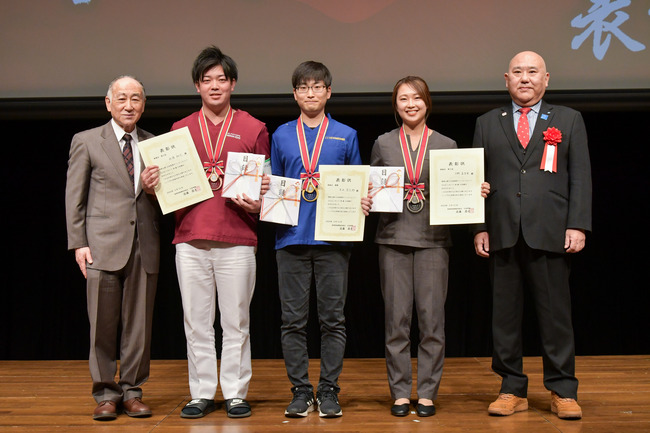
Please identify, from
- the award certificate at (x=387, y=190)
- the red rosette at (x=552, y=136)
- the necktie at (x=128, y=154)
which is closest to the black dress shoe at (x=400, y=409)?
the award certificate at (x=387, y=190)

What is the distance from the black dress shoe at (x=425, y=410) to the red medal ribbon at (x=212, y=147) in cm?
140

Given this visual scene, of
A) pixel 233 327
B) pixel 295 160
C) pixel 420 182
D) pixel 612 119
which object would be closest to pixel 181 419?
pixel 233 327

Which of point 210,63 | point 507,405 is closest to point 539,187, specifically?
point 507,405

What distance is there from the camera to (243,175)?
2770 millimetres

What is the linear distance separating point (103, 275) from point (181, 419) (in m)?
0.75

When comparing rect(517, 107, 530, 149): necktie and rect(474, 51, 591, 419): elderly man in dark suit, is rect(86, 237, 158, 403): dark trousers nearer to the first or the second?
rect(474, 51, 591, 419): elderly man in dark suit

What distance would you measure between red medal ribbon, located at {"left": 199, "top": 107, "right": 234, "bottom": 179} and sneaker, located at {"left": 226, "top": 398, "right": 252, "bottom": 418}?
105 cm

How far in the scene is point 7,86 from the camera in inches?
156

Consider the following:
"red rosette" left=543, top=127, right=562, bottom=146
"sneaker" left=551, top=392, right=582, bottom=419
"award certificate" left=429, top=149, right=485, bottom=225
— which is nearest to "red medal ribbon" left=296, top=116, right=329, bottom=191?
"award certificate" left=429, top=149, right=485, bottom=225

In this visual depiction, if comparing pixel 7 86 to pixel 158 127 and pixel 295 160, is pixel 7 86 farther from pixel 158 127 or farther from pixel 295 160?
pixel 295 160

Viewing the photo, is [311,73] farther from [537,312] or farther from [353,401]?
[353,401]

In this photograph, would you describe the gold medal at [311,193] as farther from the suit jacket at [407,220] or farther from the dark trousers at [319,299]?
the suit jacket at [407,220]

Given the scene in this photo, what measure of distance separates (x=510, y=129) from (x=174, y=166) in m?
1.56

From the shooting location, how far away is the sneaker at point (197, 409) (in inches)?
109
